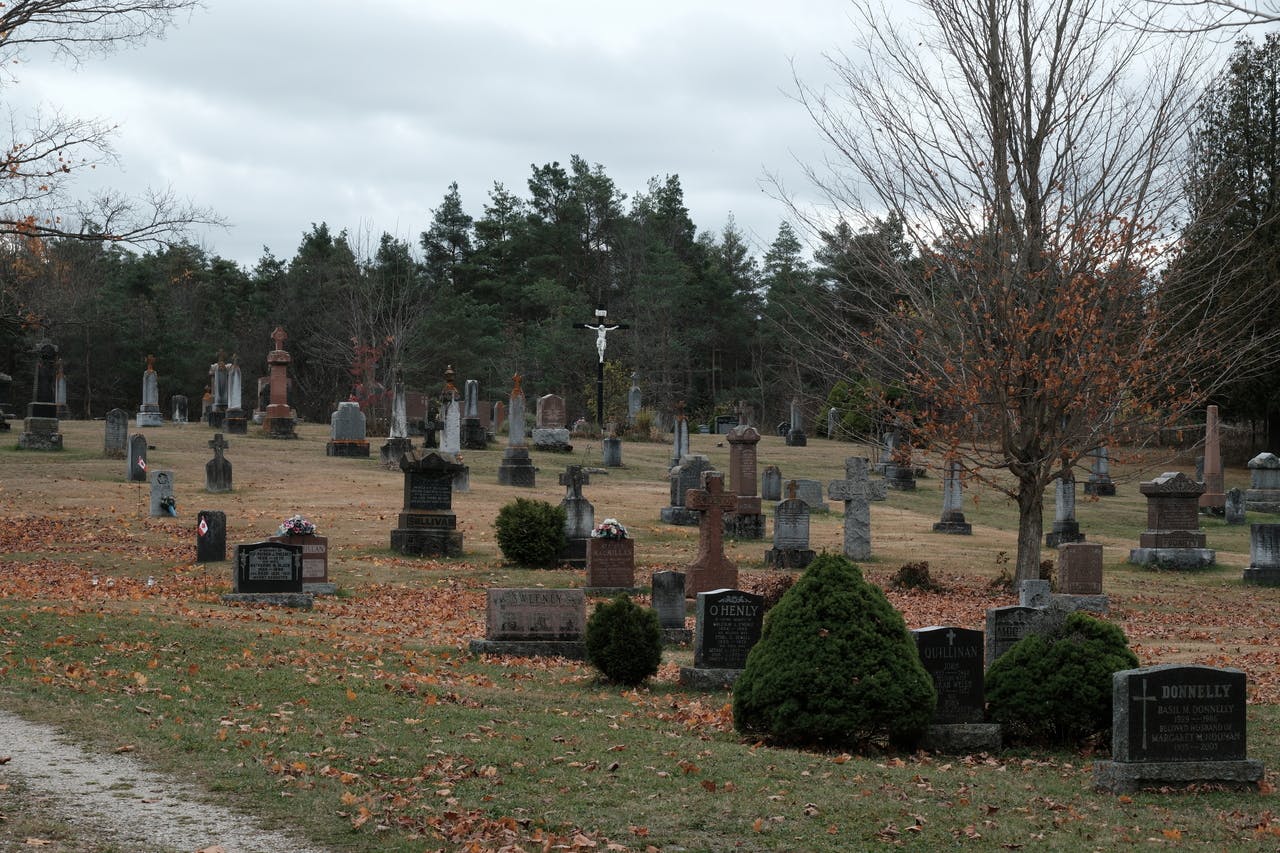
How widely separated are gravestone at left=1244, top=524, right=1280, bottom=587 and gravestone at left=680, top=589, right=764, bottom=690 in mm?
14364

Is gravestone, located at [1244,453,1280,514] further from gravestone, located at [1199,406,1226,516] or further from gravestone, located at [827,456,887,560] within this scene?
gravestone, located at [827,456,887,560]

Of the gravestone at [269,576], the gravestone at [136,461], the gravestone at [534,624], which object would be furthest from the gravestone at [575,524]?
the gravestone at [136,461]

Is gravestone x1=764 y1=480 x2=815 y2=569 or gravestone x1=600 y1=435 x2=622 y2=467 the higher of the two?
gravestone x1=600 y1=435 x2=622 y2=467

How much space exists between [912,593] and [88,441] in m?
26.6

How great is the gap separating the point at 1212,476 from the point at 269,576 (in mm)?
28207

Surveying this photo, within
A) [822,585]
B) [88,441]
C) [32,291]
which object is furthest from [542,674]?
[32,291]

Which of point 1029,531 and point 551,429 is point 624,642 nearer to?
point 1029,531

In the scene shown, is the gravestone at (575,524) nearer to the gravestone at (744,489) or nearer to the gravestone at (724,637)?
the gravestone at (744,489)

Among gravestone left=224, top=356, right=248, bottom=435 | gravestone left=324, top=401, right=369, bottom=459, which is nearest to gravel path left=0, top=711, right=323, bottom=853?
gravestone left=324, top=401, right=369, bottom=459

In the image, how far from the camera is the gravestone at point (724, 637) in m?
12.8

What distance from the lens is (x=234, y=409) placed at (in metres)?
46.1

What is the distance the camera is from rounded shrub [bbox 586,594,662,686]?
12.7m

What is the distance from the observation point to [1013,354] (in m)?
18.0

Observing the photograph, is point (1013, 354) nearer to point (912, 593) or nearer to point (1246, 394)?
point (912, 593)
